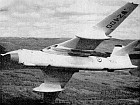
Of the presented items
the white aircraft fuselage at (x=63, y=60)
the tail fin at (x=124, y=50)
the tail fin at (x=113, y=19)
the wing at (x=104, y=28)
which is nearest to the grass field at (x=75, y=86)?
the white aircraft fuselage at (x=63, y=60)

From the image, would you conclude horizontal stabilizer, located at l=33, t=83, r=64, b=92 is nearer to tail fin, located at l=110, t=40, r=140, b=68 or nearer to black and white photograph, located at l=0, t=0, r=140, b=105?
black and white photograph, located at l=0, t=0, r=140, b=105

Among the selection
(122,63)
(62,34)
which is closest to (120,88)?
(122,63)

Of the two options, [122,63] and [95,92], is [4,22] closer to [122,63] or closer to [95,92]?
[122,63]

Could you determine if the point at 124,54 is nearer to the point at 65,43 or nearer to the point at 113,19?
the point at 113,19

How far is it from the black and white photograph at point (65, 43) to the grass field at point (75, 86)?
0.05ft

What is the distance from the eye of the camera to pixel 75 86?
4.38 m

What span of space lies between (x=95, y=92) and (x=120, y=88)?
603mm

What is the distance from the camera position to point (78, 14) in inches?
131

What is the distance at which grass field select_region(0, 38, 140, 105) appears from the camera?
364 centimetres

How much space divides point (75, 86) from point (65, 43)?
4.89ft

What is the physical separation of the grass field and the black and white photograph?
0.05 feet

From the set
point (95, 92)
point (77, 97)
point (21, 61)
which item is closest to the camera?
point (21, 61)

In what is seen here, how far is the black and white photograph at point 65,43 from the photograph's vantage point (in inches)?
116

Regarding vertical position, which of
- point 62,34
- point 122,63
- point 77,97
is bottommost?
point 77,97
